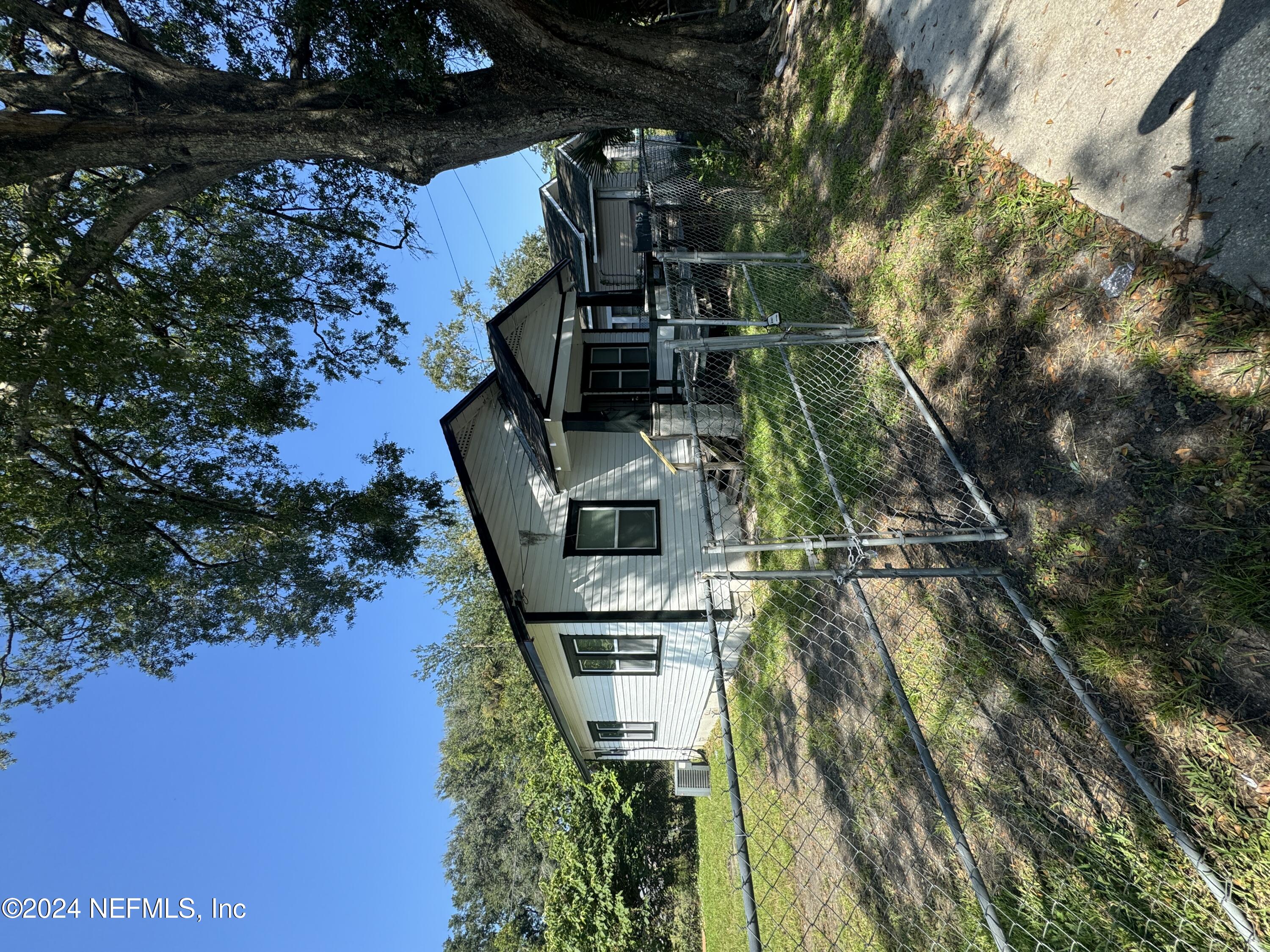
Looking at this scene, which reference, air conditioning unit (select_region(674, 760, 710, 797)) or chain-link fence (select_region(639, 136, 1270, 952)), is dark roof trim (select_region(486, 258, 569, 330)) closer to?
chain-link fence (select_region(639, 136, 1270, 952))

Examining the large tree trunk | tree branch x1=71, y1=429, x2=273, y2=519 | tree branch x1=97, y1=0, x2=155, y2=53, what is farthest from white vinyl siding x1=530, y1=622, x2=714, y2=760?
tree branch x1=97, y1=0, x2=155, y2=53

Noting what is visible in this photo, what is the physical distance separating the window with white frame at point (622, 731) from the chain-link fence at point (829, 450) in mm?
4600

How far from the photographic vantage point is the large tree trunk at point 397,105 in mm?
6406

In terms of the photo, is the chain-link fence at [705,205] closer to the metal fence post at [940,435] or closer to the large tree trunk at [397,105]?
the large tree trunk at [397,105]

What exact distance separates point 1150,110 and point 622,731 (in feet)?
36.8

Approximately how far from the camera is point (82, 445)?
7.89 metres

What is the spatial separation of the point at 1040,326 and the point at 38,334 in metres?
10.1

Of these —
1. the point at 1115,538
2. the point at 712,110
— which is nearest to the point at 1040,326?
the point at 1115,538

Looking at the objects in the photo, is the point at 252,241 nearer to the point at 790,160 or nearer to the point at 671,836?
the point at 790,160

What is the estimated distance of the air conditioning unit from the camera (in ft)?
37.7

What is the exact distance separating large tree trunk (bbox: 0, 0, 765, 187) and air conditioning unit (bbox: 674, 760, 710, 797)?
44.1ft

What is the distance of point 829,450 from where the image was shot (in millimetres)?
5691

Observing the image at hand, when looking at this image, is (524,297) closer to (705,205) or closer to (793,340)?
(705,205)

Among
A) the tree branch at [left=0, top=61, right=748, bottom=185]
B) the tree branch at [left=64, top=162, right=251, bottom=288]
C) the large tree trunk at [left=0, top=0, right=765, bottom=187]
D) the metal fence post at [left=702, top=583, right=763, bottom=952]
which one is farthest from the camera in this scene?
the tree branch at [left=64, top=162, right=251, bottom=288]
